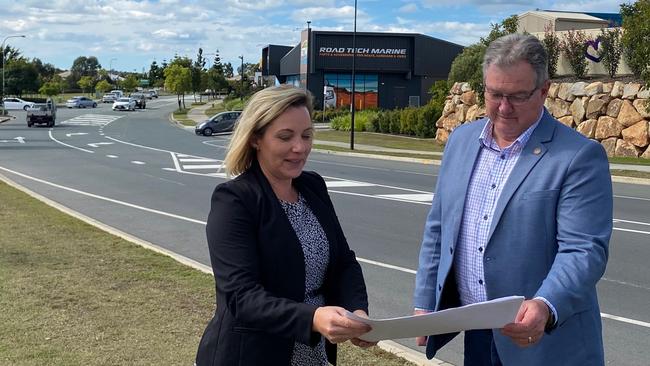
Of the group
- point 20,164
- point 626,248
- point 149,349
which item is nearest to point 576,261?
point 149,349

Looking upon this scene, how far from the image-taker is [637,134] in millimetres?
26016

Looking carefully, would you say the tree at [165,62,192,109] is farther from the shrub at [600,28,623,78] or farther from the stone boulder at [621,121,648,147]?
the stone boulder at [621,121,648,147]

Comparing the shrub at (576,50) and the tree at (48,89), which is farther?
the tree at (48,89)

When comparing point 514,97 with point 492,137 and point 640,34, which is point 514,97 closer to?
point 492,137

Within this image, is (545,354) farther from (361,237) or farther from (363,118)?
(363,118)

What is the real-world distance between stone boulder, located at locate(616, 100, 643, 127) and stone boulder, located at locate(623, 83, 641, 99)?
21cm

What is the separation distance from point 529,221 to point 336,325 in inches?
34.4

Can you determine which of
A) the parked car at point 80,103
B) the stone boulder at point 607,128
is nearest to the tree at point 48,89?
the parked car at point 80,103

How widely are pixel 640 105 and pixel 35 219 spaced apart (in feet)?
69.3

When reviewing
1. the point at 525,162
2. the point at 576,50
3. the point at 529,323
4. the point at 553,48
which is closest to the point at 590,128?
the point at 576,50

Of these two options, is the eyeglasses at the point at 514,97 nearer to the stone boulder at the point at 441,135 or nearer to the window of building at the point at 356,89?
the stone boulder at the point at 441,135

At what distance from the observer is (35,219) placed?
1098 centimetres

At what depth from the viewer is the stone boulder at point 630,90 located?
26375 mm

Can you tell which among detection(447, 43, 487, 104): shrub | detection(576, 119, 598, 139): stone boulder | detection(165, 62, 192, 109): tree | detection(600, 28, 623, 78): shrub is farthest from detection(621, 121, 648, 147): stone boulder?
detection(165, 62, 192, 109): tree
